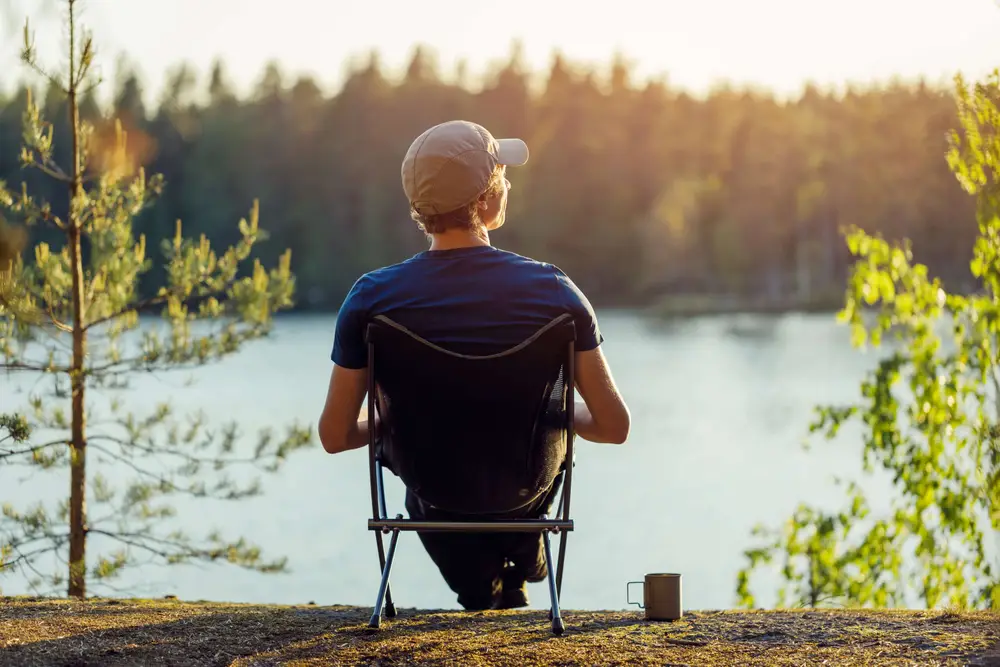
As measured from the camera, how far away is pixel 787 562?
21.4 feet

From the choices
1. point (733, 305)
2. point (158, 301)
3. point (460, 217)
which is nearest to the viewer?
point (460, 217)

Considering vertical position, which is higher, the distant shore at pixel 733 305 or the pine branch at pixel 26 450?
the distant shore at pixel 733 305

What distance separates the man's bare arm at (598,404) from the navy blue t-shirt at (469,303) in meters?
0.07

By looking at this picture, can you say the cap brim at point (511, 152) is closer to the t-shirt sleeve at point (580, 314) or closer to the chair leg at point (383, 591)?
the t-shirt sleeve at point (580, 314)

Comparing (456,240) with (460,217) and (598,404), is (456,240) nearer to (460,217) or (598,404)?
(460,217)

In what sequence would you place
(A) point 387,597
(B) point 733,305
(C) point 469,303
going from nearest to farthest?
(C) point 469,303 → (A) point 387,597 → (B) point 733,305

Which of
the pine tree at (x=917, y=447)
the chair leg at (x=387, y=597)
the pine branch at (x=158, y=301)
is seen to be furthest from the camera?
the pine tree at (x=917, y=447)

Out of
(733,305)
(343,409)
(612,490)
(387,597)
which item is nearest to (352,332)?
(343,409)

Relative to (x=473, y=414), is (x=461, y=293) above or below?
above

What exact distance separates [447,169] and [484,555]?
3.20 feet

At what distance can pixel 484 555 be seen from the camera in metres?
3.08

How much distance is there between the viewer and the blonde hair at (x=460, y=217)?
2777 millimetres

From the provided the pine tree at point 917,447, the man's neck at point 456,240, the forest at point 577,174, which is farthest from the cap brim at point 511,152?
the forest at point 577,174

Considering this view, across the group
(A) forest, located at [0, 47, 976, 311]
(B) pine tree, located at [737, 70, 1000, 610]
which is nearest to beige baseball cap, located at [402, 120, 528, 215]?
(B) pine tree, located at [737, 70, 1000, 610]
